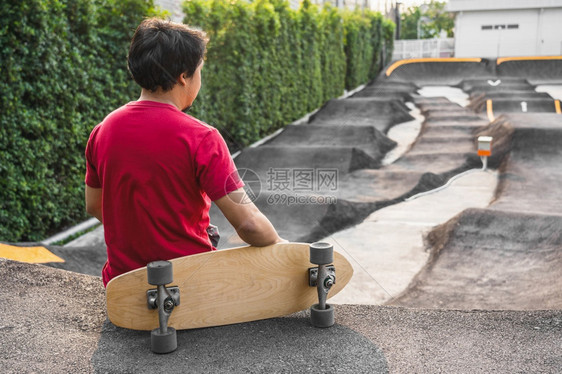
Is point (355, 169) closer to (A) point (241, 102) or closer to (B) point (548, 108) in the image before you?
(A) point (241, 102)

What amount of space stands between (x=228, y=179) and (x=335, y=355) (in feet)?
3.37

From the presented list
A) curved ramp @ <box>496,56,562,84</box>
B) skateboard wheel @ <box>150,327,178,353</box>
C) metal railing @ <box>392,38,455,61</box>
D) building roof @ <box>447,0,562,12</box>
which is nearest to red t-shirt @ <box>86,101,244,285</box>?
skateboard wheel @ <box>150,327,178,353</box>

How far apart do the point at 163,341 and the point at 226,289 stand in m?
0.42

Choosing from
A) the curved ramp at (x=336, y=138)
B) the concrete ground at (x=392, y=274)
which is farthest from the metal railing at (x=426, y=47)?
the curved ramp at (x=336, y=138)

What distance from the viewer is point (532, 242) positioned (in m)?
6.48

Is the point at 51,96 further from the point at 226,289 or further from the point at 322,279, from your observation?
the point at 322,279

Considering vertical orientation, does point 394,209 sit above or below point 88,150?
below

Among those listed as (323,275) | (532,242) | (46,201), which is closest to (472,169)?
(532,242)

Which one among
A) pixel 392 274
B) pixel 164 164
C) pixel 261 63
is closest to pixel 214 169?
pixel 164 164

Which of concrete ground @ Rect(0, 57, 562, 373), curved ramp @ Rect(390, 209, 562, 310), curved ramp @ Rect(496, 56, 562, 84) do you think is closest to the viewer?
concrete ground @ Rect(0, 57, 562, 373)

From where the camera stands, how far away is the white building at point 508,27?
1401 inches

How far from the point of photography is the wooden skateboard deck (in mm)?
2666

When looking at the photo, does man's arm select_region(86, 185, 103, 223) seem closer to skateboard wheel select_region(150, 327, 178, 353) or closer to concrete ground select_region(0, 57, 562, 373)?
concrete ground select_region(0, 57, 562, 373)

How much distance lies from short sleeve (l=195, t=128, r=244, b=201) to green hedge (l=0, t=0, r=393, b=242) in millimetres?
4259
